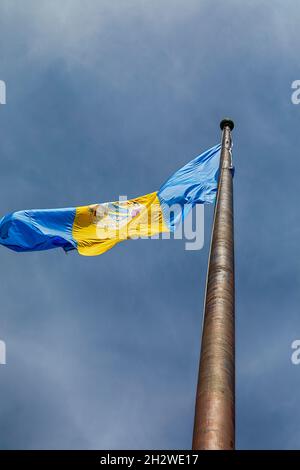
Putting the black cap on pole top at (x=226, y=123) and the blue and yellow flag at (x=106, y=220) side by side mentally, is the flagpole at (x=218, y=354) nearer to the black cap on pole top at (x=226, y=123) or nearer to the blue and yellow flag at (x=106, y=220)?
the blue and yellow flag at (x=106, y=220)

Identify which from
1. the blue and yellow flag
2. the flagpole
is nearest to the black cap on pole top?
the blue and yellow flag

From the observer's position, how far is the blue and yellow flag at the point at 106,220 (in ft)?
58.0

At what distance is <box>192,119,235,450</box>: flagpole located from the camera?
7.70 m

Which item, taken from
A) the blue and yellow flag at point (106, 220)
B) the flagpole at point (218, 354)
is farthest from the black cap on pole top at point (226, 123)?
the flagpole at point (218, 354)

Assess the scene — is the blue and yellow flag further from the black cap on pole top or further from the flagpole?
the flagpole

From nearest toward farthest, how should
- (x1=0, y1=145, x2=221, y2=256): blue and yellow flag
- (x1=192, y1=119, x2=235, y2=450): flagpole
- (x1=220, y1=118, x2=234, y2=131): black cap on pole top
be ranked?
(x1=192, y1=119, x2=235, y2=450): flagpole
(x1=0, y1=145, x2=221, y2=256): blue and yellow flag
(x1=220, y1=118, x2=234, y2=131): black cap on pole top

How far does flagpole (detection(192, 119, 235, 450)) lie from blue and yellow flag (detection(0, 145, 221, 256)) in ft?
15.5

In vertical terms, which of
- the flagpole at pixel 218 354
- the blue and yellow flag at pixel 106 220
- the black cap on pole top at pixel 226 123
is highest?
the black cap on pole top at pixel 226 123

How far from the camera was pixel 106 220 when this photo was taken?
733 inches

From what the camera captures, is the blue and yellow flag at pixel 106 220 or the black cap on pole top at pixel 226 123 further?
the black cap on pole top at pixel 226 123

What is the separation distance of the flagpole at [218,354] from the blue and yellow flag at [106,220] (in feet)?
15.5

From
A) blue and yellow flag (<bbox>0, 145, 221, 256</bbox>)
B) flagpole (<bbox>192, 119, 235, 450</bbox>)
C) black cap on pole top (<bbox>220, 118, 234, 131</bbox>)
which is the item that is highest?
black cap on pole top (<bbox>220, 118, 234, 131</bbox>)
